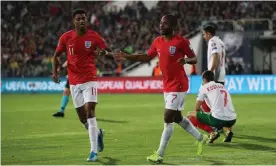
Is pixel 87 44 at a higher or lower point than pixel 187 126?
higher

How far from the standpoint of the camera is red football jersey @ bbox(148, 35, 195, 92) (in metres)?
10.4

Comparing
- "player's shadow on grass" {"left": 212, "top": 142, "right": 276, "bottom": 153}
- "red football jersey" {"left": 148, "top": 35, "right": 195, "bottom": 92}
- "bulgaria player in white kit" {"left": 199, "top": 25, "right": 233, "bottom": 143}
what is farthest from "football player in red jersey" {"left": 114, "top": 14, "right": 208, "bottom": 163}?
"bulgaria player in white kit" {"left": 199, "top": 25, "right": 233, "bottom": 143}

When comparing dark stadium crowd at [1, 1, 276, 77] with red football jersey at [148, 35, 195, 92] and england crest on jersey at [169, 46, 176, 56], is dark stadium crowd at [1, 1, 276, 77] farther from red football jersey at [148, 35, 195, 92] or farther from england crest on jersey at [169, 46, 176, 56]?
england crest on jersey at [169, 46, 176, 56]

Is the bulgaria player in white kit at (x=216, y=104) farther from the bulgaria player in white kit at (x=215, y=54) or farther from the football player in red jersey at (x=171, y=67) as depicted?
the football player in red jersey at (x=171, y=67)

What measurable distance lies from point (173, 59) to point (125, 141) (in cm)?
339

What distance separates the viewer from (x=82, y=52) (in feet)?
37.4

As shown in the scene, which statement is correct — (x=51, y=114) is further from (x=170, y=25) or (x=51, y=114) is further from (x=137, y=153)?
(x=170, y=25)

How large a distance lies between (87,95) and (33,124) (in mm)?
6862

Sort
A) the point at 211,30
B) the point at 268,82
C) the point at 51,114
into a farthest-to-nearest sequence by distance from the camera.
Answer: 1. the point at 268,82
2. the point at 51,114
3. the point at 211,30

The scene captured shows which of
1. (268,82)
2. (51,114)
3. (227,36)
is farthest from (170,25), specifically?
(227,36)

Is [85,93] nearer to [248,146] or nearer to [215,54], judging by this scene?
[248,146]

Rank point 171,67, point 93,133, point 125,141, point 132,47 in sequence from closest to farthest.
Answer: point 171,67 < point 93,133 < point 125,141 < point 132,47

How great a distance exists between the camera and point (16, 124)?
58.3 feet

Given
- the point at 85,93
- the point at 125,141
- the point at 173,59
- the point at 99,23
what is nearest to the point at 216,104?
the point at 125,141
